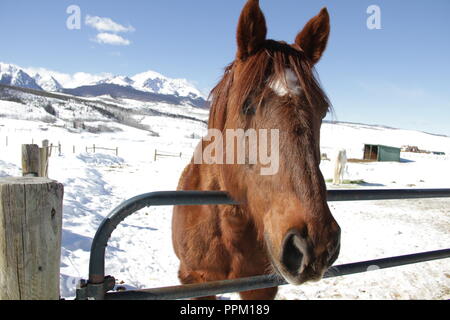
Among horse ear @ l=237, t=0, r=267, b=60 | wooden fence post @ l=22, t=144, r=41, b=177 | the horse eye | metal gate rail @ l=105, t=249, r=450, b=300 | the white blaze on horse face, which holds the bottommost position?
metal gate rail @ l=105, t=249, r=450, b=300

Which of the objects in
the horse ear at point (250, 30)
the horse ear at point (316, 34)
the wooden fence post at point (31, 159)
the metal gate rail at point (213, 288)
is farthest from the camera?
the wooden fence post at point (31, 159)

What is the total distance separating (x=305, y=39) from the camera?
2.24m

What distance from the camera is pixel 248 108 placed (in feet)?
5.87

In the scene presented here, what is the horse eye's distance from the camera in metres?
1.78

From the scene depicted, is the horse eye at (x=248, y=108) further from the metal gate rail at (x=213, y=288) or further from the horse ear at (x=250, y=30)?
the metal gate rail at (x=213, y=288)

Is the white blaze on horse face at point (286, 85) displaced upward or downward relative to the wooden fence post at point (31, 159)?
upward

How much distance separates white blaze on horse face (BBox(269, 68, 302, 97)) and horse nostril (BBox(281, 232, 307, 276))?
2.58 ft

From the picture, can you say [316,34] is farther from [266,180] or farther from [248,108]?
[266,180]

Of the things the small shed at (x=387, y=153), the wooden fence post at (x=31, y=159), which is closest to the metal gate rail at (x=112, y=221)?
the wooden fence post at (x=31, y=159)

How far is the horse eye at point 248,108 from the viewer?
1.78 m

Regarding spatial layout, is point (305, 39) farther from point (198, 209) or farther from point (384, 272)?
point (384, 272)

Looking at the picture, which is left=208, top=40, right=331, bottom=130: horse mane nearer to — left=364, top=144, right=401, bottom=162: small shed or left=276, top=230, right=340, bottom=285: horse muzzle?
left=276, top=230, right=340, bottom=285: horse muzzle

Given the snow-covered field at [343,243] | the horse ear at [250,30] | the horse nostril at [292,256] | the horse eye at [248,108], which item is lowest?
the snow-covered field at [343,243]

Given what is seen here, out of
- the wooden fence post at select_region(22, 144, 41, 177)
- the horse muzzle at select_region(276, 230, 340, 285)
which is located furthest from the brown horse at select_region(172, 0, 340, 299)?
the wooden fence post at select_region(22, 144, 41, 177)
